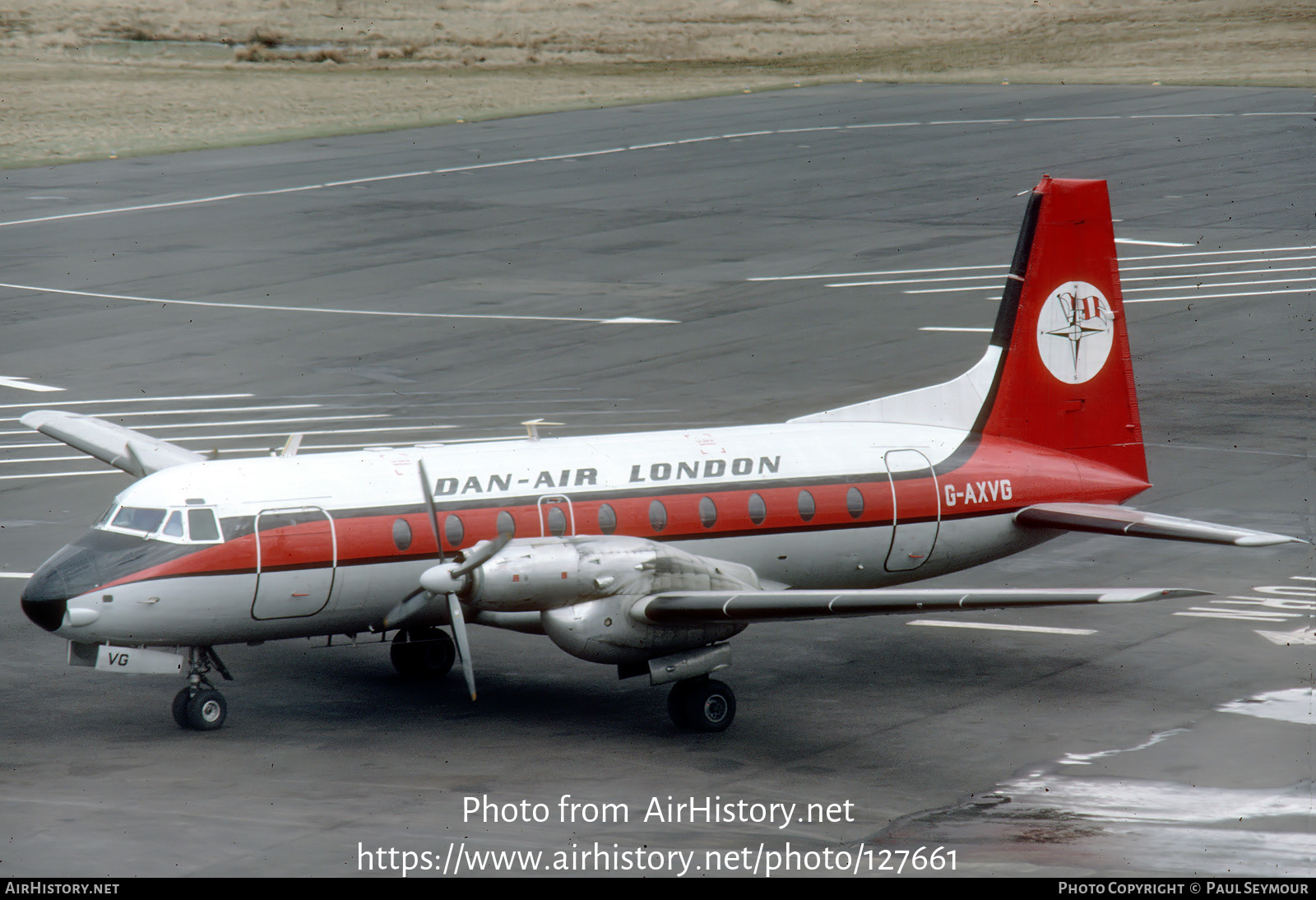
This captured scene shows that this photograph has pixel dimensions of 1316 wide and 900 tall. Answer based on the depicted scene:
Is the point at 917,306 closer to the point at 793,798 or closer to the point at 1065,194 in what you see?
the point at 1065,194

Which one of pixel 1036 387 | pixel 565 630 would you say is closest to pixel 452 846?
pixel 565 630

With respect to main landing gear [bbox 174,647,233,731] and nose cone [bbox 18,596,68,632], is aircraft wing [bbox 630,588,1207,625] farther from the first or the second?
nose cone [bbox 18,596,68,632]

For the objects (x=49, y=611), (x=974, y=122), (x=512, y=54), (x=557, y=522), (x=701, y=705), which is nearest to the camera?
(x=49, y=611)

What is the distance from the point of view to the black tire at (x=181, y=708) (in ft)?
74.9

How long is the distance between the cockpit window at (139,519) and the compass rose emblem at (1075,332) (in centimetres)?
1334

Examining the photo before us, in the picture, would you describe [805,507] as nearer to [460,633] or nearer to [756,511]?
[756,511]

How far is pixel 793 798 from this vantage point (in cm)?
2055

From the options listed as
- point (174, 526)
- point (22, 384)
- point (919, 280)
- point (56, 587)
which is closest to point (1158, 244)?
point (919, 280)

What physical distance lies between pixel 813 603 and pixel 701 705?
7.35ft

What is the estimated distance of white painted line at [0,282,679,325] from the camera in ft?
163

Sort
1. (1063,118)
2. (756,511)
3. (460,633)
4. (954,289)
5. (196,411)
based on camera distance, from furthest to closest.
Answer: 1. (1063,118)
2. (954,289)
3. (196,411)
4. (756,511)
5. (460,633)

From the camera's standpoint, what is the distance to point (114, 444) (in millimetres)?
28375

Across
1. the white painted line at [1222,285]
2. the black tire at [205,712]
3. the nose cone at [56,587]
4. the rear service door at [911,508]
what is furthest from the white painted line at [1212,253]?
the nose cone at [56,587]

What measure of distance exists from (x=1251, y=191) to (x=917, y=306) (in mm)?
21079
